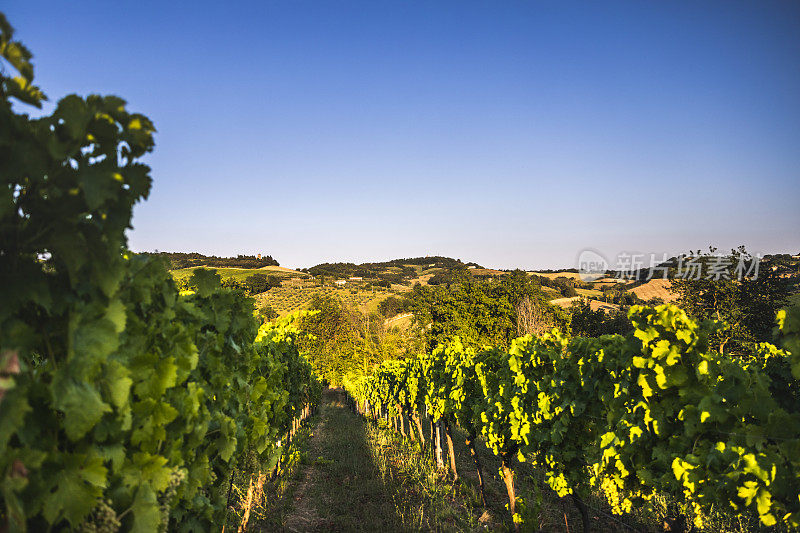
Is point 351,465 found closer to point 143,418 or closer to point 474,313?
point 143,418

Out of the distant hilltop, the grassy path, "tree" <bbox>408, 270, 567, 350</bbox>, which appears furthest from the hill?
the grassy path


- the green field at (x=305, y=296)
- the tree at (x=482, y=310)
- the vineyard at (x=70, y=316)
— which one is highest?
the vineyard at (x=70, y=316)

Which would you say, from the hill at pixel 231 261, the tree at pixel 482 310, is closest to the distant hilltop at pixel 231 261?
the hill at pixel 231 261

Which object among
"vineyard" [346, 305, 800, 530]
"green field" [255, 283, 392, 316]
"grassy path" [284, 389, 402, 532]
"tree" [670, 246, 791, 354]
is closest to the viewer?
"vineyard" [346, 305, 800, 530]

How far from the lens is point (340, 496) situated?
27.9ft

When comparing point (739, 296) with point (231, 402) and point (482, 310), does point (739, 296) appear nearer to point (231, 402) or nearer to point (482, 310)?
point (482, 310)

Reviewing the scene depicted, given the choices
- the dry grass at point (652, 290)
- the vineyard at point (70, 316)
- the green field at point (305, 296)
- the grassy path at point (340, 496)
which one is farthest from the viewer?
the green field at point (305, 296)

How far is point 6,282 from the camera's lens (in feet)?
4.39

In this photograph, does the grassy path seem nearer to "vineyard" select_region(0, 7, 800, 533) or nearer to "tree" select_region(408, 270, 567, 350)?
"vineyard" select_region(0, 7, 800, 533)

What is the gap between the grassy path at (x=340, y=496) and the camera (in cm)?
694

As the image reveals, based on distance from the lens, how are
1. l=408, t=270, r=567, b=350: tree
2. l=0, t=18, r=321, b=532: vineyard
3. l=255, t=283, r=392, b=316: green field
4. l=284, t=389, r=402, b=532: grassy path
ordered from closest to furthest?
l=0, t=18, r=321, b=532: vineyard, l=284, t=389, r=402, b=532: grassy path, l=408, t=270, r=567, b=350: tree, l=255, t=283, r=392, b=316: green field

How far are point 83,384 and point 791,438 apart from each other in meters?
4.47

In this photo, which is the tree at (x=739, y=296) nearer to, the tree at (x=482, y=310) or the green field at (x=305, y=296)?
the tree at (x=482, y=310)

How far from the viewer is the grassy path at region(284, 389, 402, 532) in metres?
6.94
